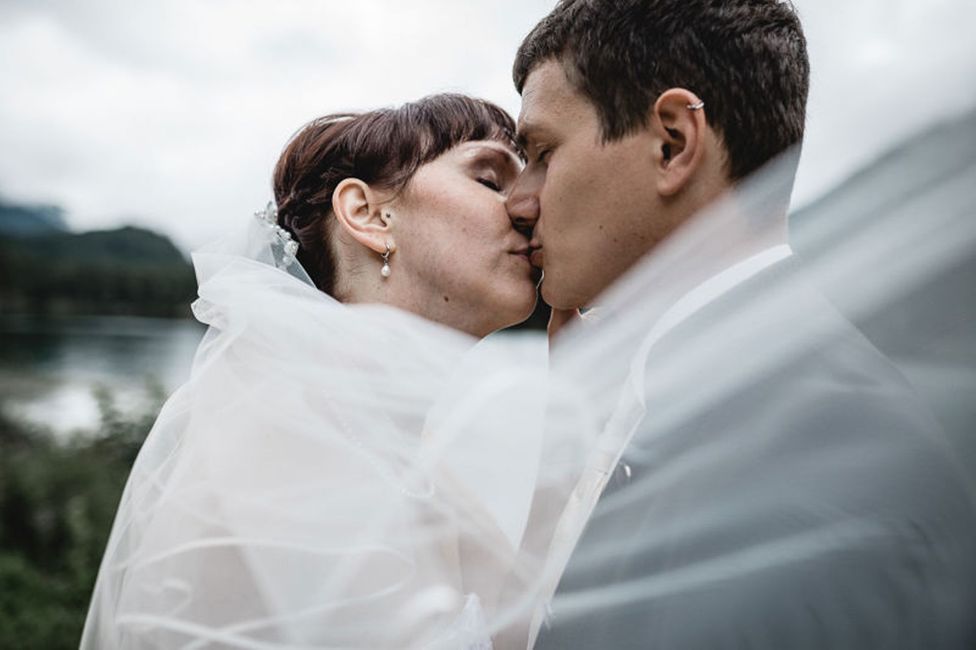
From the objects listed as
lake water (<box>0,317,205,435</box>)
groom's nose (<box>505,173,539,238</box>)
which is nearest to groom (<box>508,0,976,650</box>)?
groom's nose (<box>505,173,539,238</box>)

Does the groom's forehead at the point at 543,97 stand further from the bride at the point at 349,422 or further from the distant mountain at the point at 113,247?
the distant mountain at the point at 113,247

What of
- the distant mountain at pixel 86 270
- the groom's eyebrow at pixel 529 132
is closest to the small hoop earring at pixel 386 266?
the groom's eyebrow at pixel 529 132

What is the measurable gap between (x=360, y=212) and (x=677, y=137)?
3.45 feet

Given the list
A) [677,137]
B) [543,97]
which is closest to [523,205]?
[543,97]

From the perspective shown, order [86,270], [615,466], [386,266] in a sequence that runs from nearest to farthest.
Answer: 1. [615,466]
2. [386,266]
3. [86,270]

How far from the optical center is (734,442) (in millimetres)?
1575

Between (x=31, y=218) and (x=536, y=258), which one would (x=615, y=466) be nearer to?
(x=536, y=258)

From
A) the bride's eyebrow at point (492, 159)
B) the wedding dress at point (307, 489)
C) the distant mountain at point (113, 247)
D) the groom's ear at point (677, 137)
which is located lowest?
the distant mountain at point (113, 247)

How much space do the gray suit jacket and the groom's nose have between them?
0.93 meters

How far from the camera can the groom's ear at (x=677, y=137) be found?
187cm

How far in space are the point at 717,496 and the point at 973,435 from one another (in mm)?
532

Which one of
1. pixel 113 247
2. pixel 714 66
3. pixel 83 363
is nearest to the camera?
pixel 714 66

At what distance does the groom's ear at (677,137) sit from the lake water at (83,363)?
5423mm

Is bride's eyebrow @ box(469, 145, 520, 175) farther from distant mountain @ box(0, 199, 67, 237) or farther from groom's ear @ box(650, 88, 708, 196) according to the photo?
distant mountain @ box(0, 199, 67, 237)
